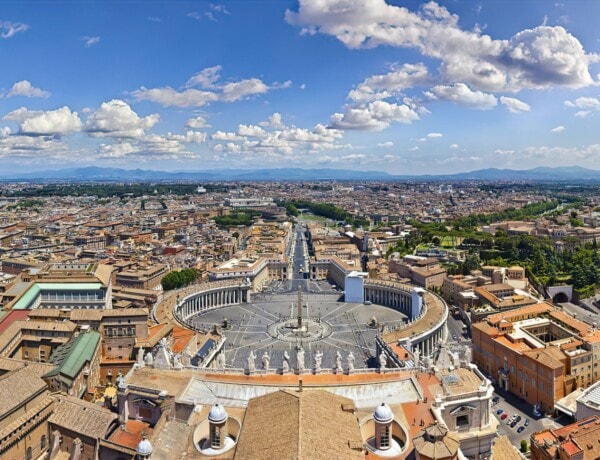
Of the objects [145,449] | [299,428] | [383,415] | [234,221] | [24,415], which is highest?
[299,428]

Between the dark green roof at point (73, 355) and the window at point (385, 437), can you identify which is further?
the dark green roof at point (73, 355)

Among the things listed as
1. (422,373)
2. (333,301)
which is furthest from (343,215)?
(422,373)

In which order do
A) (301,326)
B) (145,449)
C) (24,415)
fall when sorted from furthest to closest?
(301,326), (24,415), (145,449)

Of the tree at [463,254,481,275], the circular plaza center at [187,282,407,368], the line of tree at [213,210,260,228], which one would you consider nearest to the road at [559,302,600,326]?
the tree at [463,254,481,275]

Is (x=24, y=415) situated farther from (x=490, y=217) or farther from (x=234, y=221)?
(x=490, y=217)

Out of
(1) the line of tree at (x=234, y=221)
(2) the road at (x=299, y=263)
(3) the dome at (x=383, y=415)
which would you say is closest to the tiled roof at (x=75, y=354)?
(3) the dome at (x=383, y=415)

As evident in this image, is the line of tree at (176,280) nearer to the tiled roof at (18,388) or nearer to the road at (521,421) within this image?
the tiled roof at (18,388)

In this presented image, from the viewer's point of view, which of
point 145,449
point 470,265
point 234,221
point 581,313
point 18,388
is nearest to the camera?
point 145,449

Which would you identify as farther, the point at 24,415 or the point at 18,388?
the point at 18,388

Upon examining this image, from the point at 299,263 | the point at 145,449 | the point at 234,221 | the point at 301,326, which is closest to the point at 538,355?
the point at 301,326
